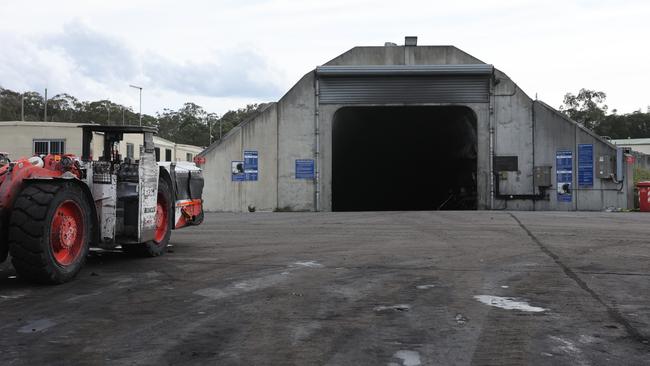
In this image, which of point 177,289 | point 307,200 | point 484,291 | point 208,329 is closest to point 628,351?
point 484,291

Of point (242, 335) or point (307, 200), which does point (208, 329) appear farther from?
point (307, 200)

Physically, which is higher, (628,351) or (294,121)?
(294,121)

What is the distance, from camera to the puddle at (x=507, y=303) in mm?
6191

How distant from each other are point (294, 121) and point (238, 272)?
58.0ft

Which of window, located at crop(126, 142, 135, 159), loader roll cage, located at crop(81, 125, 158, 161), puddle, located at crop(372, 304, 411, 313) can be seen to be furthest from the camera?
window, located at crop(126, 142, 135, 159)

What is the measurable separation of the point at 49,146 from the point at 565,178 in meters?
30.8

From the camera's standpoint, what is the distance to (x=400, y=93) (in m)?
25.5

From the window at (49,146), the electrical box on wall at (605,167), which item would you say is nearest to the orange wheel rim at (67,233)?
the electrical box on wall at (605,167)

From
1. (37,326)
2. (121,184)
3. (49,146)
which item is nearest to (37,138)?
(49,146)

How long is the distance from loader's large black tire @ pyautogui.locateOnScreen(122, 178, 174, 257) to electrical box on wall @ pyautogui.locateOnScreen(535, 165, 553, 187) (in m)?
18.4

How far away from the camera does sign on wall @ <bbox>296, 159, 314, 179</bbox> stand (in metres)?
25.4

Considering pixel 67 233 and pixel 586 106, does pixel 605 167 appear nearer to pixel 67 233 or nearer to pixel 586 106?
pixel 67 233

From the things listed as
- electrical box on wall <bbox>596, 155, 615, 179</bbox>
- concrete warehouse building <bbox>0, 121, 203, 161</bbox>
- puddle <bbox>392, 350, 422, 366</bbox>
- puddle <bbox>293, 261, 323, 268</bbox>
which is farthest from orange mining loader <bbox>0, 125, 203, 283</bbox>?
concrete warehouse building <bbox>0, 121, 203, 161</bbox>

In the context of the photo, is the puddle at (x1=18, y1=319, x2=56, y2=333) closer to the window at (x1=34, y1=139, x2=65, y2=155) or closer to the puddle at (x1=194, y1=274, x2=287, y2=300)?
the puddle at (x1=194, y1=274, x2=287, y2=300)
